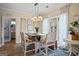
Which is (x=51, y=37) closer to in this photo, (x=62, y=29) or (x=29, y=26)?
(x=62, y=29)

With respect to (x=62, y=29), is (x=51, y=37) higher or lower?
lower

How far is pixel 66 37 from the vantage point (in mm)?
2285

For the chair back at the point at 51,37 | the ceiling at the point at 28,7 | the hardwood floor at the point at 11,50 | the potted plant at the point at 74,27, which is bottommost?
the hardwood floor at the point at 11,50

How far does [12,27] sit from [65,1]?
45.0 inches

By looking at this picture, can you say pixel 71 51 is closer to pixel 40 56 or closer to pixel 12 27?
pixel 40 56

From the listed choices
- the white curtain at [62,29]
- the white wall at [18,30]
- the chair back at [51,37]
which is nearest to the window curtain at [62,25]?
the white curtain at [62,29]

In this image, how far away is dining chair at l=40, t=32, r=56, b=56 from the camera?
2318mm

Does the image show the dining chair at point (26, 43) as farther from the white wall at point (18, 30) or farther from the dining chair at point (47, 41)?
the dining chair at point (47, 41)

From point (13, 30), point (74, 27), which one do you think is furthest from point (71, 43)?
point (13, 30)

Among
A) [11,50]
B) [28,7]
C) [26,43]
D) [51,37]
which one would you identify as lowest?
[11,50]

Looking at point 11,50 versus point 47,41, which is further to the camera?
point 47,41

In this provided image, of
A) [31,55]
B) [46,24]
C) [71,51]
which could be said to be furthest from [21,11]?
[71,51]

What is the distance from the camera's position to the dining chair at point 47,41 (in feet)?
7.61

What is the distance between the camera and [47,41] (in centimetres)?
239
